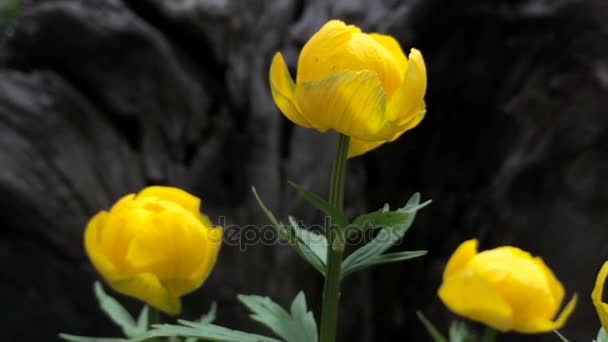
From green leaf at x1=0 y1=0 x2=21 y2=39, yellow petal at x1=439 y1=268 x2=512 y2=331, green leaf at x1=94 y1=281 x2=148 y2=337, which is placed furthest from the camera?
green leaf at x1=0 y1=0 x2=21 y2=39

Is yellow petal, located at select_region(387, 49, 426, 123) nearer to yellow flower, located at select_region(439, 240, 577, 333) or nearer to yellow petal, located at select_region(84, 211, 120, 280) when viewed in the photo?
yellow flower, located at select_region(439, 240, 577, 333)

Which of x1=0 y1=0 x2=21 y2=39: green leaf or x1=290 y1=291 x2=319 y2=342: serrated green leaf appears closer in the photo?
x1=290 y1=291 x2=319 y2=342: serrated green leaf

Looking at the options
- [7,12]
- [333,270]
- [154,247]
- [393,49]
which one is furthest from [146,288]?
[7,12]

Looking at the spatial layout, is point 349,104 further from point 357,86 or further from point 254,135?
point 254,135

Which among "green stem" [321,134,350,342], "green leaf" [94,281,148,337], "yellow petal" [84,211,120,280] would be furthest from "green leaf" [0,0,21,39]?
"green stem" [321,134,350,342]

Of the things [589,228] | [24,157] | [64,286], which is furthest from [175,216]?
[589,228]

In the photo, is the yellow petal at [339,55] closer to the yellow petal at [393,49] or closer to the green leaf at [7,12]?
the yellow petal at [393,49]

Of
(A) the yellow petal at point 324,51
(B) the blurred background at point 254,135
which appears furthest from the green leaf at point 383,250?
(B) the blurred background at point 254,135
